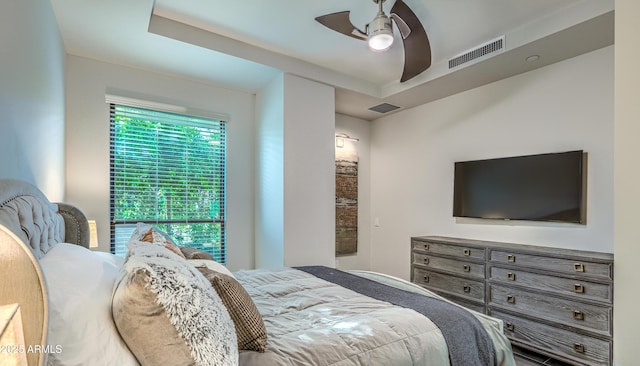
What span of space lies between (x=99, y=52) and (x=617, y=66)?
386cm

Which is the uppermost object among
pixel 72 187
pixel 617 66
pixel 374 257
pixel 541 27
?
pixel 541 27

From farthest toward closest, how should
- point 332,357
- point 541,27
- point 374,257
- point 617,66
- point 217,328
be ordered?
point 374,257, point 541,27, point 617,66, point 332,357, point 217,328

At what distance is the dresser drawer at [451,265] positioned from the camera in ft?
10.1

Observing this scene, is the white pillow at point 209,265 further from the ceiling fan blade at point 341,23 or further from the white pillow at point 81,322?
the ceiling fan blade at point 341,23

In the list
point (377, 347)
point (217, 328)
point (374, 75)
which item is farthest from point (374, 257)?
point (217, 328)

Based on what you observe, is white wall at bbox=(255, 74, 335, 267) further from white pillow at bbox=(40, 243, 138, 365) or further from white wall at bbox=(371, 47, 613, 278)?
white pillow at bbox=(40, 243, 138, 365)

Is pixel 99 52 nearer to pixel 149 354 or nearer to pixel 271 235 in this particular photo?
pixel 271 235

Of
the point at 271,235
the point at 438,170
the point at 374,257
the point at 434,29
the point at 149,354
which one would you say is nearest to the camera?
the point at 149,354

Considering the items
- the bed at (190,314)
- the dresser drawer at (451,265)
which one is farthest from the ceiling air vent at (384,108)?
the bed at (190,314)

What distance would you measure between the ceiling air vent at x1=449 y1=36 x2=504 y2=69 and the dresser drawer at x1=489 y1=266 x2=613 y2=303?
197cm

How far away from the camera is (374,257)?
4.84 m

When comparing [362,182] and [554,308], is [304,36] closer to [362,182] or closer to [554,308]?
[362,182]

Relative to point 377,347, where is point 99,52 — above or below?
above

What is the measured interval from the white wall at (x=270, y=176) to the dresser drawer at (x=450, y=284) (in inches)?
61.6
